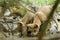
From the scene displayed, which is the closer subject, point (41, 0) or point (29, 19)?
point (41, 0)

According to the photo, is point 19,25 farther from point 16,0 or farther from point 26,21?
point 16,0

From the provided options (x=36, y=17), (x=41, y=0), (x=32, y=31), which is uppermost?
(x=41, y=0)

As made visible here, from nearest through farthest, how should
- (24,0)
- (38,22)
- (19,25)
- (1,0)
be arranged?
(24,0), (1,0), (19,25), (38,22)

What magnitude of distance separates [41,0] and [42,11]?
2.22 metres

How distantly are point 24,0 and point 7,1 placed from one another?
0.15 metres

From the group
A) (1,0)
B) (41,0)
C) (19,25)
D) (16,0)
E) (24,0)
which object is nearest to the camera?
(16,0)

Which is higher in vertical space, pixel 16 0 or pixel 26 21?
pixel 16 0

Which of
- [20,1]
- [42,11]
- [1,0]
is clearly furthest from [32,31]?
[20,1]

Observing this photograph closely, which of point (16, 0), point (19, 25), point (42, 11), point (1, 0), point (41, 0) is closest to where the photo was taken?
point (16, 0)

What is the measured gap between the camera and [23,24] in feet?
11.2

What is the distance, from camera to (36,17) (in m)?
3.71

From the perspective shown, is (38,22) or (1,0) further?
(38,22)

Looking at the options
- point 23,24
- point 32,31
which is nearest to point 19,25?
point 23,24

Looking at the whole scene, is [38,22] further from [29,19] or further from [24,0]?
[24,0]
